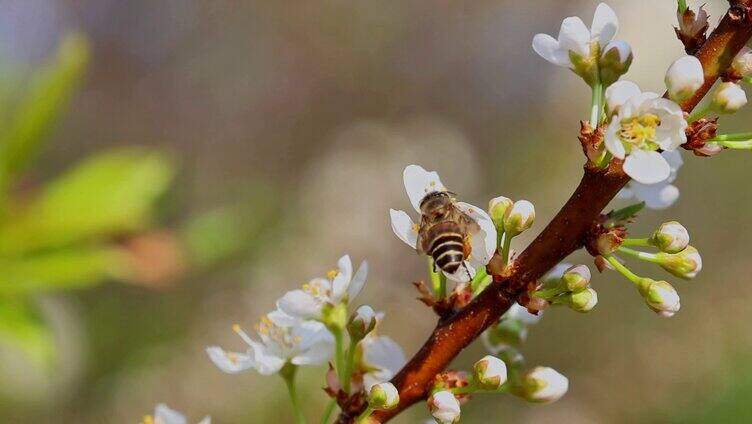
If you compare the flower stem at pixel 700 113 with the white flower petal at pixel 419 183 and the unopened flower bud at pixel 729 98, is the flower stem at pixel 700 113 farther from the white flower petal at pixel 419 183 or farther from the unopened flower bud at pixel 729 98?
the white flower petal at pixel 419 183

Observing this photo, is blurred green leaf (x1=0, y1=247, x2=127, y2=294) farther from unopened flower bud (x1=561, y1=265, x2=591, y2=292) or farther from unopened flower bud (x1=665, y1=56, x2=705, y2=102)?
unopened flower bud (x1=665, y1=56, x2=705, y2=102)

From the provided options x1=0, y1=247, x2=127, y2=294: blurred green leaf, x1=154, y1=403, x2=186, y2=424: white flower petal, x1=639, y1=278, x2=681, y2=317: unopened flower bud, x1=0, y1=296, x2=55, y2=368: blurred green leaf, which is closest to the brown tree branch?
x1=639, y1=278, x2=681, y2=317: unopened flower bud

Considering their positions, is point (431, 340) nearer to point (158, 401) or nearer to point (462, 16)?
point (158, 401)

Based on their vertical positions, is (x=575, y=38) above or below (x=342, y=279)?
above

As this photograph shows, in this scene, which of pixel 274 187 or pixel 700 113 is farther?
pixel 274 187

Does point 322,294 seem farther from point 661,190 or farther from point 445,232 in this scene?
point 661,190

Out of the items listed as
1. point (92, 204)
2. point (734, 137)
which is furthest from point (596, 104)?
point (92, 204)
